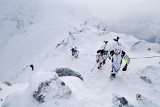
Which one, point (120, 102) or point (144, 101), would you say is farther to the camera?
point (144, 101)

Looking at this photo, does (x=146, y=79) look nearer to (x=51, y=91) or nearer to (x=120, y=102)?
(x=120, y=102)

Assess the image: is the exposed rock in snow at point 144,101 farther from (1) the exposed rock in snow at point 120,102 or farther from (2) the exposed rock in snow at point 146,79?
(2) the exposed rock in snow at point 146,79

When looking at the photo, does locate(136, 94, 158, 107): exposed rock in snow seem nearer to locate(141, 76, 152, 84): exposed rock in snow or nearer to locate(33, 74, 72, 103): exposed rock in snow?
locate(141, 76, 152, 84): exposed rock in snow

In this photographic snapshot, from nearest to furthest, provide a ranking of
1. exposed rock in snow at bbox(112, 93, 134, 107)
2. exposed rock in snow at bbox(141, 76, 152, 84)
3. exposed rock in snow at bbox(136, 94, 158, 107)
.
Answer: exposed rock in snow at bbox(112, 93, 134, 107) < exposed rock in snow at bbox(136, 94, 158, 107) < exposed rock in snow at bbox(141, 76, 152, 84)

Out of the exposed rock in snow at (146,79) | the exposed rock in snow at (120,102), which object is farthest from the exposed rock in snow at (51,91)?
the exposed rock in snow at (146,79)

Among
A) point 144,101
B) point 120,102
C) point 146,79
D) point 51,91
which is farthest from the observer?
point 146,79

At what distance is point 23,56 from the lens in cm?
13700

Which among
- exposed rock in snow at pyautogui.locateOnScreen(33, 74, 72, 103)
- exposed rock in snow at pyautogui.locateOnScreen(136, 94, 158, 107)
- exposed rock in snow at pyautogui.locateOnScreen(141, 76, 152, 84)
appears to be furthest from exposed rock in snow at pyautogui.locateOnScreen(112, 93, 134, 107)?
exposed rock in snow at pyautogui.locateOnScreen(141, 76, 152, 84)

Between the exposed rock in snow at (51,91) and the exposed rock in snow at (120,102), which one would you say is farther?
the exposed rock in snow at (51,91)

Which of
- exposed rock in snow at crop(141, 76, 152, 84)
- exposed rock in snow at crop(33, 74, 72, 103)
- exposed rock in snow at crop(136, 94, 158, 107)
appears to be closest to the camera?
exposed rock in snow at crop(136, 94, 158, 107)

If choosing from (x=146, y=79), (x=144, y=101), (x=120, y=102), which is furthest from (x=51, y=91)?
(x=146, y=79)

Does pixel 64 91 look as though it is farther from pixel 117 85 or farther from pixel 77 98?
pixel 117 85

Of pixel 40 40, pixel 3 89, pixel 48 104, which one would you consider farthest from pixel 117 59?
pixel 40 40

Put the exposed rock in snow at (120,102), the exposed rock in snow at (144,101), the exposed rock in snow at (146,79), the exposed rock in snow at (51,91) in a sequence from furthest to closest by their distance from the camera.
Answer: the exposed rock in snow at (146,79)
the exposed rock in snow at (51,91)
the exposed rock in snow at (144,101)
the exposed rock in snow at (120,102)
